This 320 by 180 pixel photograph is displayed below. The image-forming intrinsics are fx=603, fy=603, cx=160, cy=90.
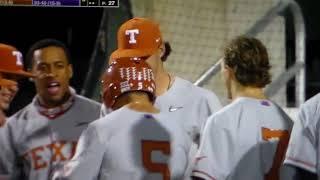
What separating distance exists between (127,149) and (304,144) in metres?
0.40

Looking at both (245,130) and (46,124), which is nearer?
(245,130)

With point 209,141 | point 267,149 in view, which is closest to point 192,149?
point 209,141

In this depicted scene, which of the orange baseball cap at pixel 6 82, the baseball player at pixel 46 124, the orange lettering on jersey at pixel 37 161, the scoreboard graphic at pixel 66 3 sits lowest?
the orange lettering on jersey at pixel 37 161

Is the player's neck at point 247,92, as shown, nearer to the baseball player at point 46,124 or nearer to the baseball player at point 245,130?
the baseball player at point 245,130

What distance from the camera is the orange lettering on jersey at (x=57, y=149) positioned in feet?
5.69

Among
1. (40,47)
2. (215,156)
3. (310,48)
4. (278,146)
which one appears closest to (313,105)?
(278,146)

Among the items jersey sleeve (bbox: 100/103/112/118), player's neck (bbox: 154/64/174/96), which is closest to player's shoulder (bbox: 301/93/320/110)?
player's neck (bbox: 154/64/174/96)

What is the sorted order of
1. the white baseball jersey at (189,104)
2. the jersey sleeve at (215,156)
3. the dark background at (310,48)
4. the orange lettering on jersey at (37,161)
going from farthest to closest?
the dark background at (310,48), the orange lettering on jersey at (37,161), the white baseball jersey at (189,104), the jersey sleeve at (215,156)

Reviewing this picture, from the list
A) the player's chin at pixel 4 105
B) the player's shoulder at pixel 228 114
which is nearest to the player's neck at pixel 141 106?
the player's shoulder at pixel 228 114

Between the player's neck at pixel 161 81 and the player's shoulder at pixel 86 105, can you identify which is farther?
the player's shoulder at pixel 86 105

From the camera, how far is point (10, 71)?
175 cm

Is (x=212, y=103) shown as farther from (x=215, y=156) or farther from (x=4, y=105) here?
(x=4, y=105)

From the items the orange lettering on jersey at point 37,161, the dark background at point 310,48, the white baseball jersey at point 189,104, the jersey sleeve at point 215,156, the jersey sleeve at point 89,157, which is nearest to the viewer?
the jersey sleeve at point 89,157

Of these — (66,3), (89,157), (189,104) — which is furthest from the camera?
(66,3)
